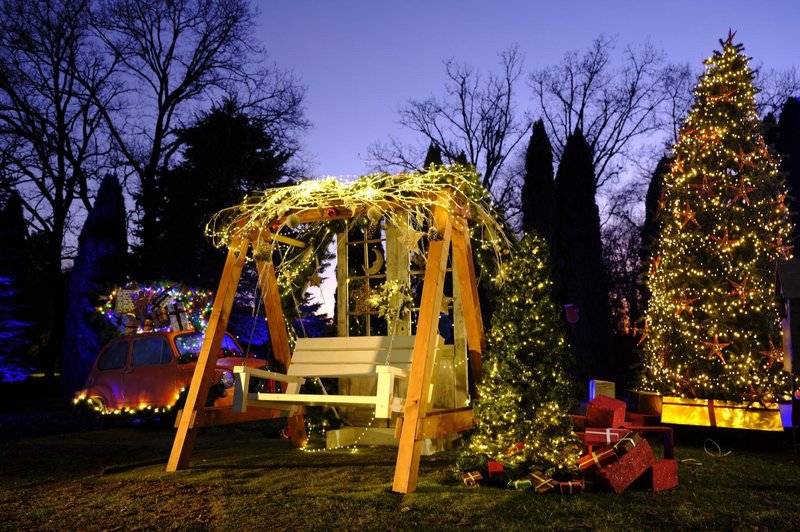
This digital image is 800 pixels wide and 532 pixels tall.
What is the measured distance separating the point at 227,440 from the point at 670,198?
23.5ft

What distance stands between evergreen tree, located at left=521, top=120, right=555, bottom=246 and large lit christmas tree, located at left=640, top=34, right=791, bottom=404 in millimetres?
11604

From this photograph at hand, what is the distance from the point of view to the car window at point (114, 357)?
37.3 feet

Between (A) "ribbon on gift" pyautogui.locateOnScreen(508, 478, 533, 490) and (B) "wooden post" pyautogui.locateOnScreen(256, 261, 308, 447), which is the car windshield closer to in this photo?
(B) "wooden post" pyautogui.locateOnScreen(256, 261, 308, 447)

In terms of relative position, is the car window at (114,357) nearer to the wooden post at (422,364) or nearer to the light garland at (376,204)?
the light garland at (376,204)

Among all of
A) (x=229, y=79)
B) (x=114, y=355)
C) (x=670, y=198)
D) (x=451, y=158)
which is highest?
(x=229, y=79)

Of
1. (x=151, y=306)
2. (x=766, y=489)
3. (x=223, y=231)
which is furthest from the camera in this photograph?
(x=151, y=306)

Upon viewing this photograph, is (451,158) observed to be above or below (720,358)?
above

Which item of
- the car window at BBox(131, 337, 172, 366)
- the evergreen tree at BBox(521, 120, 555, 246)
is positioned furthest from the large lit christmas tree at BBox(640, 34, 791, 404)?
the evergreen tree at BBox(521, 120, 555, 246)

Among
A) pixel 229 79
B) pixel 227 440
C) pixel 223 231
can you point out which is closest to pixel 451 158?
pixel 229 79

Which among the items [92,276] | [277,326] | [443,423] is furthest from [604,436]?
[92,276]

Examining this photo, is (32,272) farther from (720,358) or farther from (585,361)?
(720,358)

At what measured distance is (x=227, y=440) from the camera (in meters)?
9.53

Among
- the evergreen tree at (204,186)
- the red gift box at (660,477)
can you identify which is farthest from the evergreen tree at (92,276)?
the red gift box at (660,477)

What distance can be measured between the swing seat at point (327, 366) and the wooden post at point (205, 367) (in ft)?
0.97
